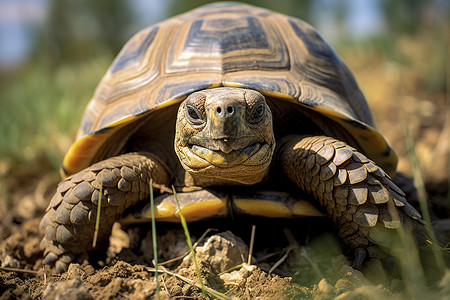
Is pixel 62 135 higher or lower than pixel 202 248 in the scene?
lower

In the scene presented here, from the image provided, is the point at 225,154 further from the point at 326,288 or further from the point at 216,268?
the point at 326,288

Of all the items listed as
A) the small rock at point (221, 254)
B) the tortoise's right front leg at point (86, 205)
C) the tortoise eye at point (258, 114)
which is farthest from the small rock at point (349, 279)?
the tortoise's right front leg at point (86, 205)

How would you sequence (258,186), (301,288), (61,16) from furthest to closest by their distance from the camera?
1. (61,16)
2. (258,186)
3. (301,288)

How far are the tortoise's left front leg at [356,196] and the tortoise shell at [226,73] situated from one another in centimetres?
39

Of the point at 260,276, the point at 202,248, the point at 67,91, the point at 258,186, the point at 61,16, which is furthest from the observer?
the point at 61,16

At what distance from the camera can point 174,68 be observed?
2.72m

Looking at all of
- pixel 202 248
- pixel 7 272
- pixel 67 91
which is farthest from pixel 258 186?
pixel 67 91

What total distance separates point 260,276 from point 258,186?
0.65 m

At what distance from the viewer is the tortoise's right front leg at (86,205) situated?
2.26m

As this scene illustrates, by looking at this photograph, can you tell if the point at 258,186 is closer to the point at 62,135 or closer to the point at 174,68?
the point at 174,68

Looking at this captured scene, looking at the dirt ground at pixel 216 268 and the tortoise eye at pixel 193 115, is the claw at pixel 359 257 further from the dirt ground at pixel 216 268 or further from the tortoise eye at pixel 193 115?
the tortoise eye at pixel 193 115

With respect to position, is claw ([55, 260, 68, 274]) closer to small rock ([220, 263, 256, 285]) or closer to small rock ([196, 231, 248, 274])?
small rock ([196, 231, 248, 274])

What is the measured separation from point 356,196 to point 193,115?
0.98 meters

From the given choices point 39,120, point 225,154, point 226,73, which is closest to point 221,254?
point 225,154
